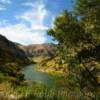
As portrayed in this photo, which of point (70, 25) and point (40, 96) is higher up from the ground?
point (70, 25)

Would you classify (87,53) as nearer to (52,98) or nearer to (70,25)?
(70,25)

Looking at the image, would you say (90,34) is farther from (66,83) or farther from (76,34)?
(66,83)

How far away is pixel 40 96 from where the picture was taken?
2062 centimetres

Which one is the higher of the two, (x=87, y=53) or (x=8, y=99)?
(x=87, y=53)

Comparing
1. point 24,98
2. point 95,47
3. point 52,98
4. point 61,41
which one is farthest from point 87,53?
point 24,98

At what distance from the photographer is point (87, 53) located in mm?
21781

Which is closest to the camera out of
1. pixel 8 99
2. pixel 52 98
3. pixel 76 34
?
pixel 8 99

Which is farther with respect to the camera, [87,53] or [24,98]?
[87,53]

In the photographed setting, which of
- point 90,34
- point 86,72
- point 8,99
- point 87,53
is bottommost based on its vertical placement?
point 8,99

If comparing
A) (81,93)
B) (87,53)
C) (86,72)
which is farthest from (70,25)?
(81,93)

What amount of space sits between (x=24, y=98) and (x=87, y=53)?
6.28 metres

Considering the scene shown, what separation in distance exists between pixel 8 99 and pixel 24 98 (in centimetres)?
126

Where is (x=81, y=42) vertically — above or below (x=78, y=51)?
above

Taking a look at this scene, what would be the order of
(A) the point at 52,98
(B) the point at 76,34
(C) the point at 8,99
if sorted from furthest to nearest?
(B) the point at 76,34 < (A) the point at 52,98 < (C) the point at 8,99
